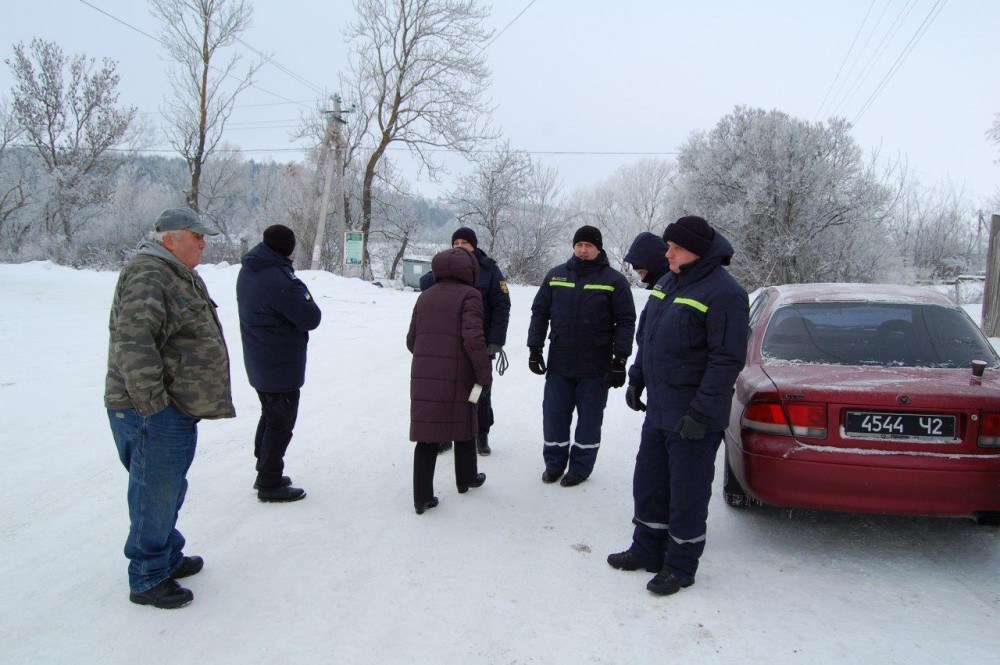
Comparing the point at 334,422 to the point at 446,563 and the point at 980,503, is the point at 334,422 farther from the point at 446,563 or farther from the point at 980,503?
the point at 980,503

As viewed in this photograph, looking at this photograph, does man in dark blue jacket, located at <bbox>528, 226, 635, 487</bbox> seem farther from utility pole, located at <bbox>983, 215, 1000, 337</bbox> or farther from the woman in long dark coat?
utility pole, located at <bbox>983, 215, 1000, 337</bbox>

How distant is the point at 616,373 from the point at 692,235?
5.07 ft

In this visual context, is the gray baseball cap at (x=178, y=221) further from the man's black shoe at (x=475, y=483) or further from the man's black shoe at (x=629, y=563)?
the man's black shoe at (x=629, y=563)

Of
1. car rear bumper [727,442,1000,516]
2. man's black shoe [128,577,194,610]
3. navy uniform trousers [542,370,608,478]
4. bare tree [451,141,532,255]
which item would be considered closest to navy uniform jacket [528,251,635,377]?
navy uniform trousers [542,370,608,478]

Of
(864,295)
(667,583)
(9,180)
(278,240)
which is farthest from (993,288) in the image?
(9,180)

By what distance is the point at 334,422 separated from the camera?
20.0 feet

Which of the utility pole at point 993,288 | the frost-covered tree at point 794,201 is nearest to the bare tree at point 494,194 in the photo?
the frost-covered tree at point 794,201

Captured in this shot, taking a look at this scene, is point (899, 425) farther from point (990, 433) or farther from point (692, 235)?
point (692, 235)

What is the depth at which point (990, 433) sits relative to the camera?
10.6 feet

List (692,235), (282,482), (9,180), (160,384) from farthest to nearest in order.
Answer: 1. (9,180)
2. (282,482)
3. (692,235)
4. (160,384)

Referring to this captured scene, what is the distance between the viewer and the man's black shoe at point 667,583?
3162 millimetres

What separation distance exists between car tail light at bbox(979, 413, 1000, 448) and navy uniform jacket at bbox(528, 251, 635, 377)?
82.5 inches

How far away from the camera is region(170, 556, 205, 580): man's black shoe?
3.17m

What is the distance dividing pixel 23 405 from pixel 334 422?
286cm
